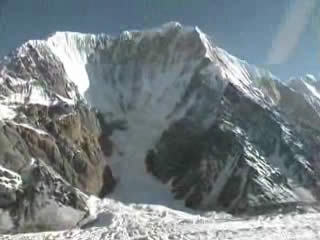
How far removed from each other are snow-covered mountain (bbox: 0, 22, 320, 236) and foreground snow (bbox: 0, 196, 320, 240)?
4.22 m

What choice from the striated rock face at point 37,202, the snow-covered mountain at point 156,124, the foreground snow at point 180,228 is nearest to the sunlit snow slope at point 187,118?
the snow-covered mountain at point 156,124

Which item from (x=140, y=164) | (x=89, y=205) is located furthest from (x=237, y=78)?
(x=89, y=205)

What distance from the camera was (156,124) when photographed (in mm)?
83688

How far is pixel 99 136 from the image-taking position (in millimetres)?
→ 78250

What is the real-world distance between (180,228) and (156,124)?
4035 cm

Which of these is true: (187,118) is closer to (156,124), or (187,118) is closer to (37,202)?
(156,124)

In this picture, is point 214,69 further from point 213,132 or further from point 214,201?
point 214,201

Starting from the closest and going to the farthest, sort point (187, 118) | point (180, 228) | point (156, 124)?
point (180, 228)
point (187, 118)
point (156, 124)

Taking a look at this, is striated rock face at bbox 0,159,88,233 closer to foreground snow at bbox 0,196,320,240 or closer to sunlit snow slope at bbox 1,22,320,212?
foreground snow at bbox 0,196,320,240

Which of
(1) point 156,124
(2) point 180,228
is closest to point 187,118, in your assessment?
(1) point 156,124

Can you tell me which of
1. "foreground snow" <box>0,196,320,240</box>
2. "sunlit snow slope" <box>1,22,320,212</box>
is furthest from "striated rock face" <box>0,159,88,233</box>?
"sunlit snow slope" <box>1,22,320,212</box>

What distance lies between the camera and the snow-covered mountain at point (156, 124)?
63.9 metres

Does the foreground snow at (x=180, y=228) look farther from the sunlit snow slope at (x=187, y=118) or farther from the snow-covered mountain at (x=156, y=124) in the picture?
the sunlit snow slope at (x=187, y=118)

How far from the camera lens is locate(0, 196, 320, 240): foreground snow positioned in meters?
40.6
